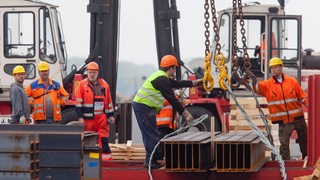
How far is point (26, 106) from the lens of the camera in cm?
1881

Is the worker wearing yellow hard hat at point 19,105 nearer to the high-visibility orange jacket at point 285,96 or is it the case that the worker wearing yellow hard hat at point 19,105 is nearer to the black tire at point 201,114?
the high-visibility orange jacket at point 285,96

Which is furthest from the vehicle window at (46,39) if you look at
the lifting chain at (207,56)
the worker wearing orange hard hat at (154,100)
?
the lifting chain at (207,56)

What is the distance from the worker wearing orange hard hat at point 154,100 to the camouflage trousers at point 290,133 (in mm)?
2189

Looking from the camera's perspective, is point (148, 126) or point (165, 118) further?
point (165, 118)

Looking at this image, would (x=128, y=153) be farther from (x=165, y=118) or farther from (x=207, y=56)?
(x=207, y=56)

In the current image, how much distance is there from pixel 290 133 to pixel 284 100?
56 centimetres

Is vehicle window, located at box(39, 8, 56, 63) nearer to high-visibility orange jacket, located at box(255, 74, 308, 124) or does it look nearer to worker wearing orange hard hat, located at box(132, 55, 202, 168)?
high-visibility orange jacket, located at box(255, 74, 308, 124)

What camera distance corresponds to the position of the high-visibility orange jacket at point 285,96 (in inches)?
683

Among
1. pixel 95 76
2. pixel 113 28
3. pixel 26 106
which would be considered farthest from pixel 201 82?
pixel 113 28

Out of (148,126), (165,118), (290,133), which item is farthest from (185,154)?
(165,118)

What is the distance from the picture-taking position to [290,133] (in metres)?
17.5

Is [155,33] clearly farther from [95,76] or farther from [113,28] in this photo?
[95,76]

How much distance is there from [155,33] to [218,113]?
7.19 ft

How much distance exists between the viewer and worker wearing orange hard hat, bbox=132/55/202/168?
15.8 meters
